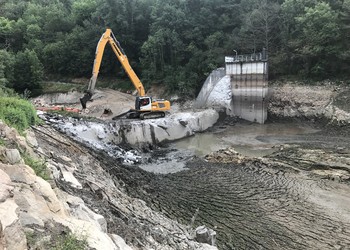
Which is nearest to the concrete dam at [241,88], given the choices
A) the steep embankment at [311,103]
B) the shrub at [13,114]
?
the steep embankment at [311,103]

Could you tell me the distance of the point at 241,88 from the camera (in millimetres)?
32281

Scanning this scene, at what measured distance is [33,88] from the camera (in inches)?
1674

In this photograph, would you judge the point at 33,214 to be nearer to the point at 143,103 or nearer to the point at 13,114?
the point at 13,114

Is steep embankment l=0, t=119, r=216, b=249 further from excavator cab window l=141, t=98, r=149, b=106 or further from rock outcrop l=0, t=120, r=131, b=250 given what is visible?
excavator cab window l=141, t=98, r=149, b=106

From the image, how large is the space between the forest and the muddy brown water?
737 inches

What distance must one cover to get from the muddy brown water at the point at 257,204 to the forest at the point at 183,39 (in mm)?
18730

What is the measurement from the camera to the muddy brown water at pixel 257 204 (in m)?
11.2

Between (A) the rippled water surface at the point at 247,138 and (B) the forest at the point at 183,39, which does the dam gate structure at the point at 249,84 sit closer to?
(A) the rippled water surface at the point at 247,138

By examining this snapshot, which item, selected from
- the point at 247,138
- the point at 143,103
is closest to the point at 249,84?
the point at 247,138

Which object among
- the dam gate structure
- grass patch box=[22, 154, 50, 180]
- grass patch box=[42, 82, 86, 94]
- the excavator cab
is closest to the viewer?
grass patch box=[22, 154, 50, 180]

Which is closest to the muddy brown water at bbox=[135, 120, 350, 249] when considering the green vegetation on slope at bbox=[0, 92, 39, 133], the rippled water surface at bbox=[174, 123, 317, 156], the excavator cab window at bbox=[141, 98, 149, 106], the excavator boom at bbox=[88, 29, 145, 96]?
the rippled water surface at bbox=[174, 123, 317, 156]

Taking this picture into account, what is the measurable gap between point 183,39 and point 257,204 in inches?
1219

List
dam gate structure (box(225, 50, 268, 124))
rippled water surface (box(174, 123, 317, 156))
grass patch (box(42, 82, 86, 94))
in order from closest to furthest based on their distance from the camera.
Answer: rippled water surface (box(174, 123, 317, 156)), dam gate structure (box(225, 50, 268, 124)), grass patch (box(42, 82, 86, 94))

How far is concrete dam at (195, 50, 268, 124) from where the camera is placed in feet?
102
